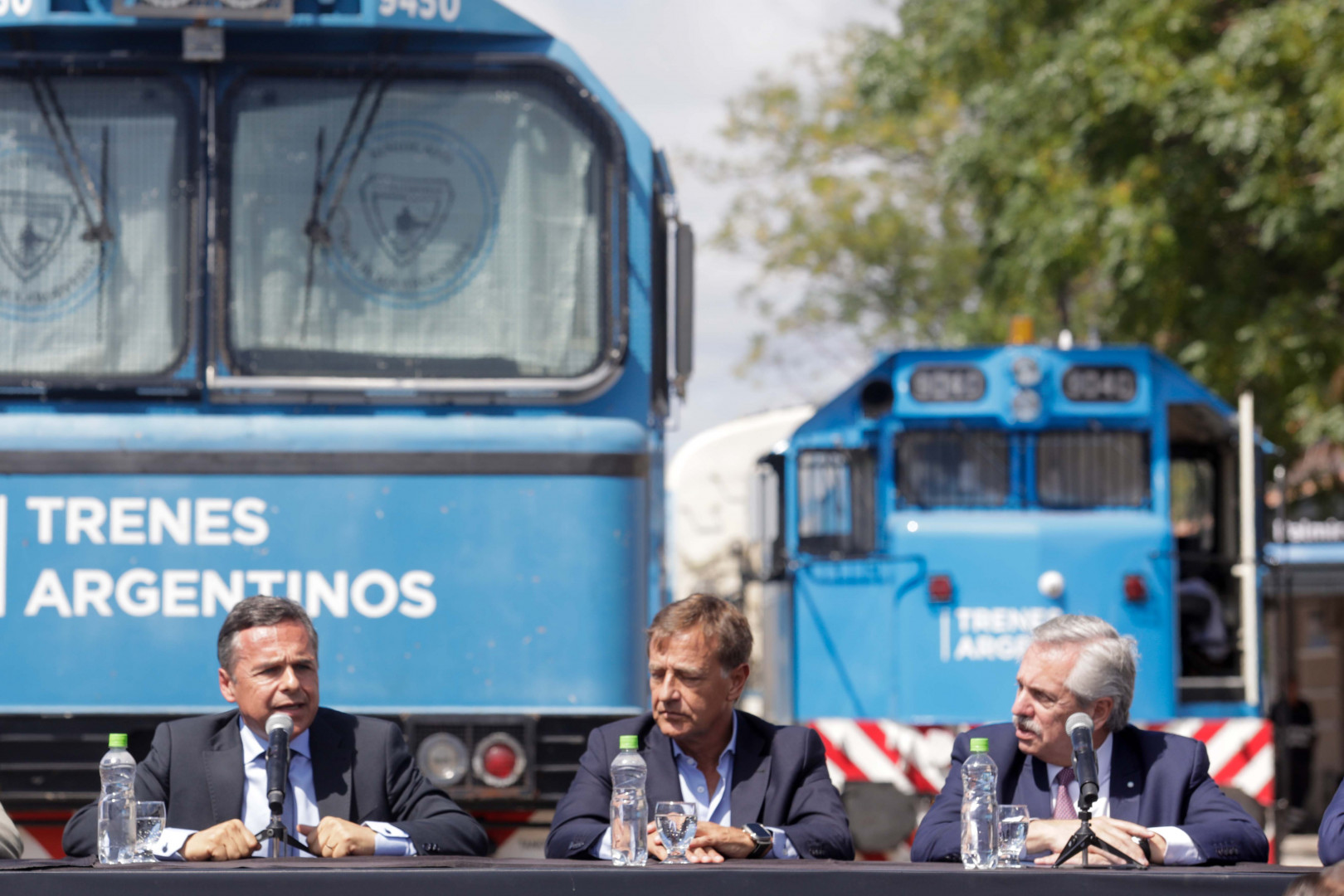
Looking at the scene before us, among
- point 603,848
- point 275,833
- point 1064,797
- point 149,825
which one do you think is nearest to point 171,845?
point 149,825

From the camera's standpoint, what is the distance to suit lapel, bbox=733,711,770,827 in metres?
4.67

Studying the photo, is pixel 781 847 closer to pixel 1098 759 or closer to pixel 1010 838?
pixel 1010 838

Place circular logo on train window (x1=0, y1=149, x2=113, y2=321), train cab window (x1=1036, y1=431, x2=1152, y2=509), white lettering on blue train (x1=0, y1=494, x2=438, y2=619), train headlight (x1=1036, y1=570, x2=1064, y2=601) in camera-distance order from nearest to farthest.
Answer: white lettering on blue train (x1=0, y1=494, x2=438, y2=619), circular logo on train window (x1=0, y1=149, x2=113, y2=321), train headlight (x1=1036, y1=570, x2=1064, y2=601), train cab window (x1=1036, y1=431, x2=1152, y2=509)

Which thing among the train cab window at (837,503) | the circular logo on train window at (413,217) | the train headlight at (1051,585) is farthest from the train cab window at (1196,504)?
the circular logo on train window at (413,217)

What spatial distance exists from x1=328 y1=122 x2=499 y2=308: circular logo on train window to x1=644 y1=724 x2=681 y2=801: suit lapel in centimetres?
206

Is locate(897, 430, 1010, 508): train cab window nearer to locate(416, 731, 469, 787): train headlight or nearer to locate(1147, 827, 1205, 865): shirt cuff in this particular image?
locate(416, 731, 469, 787): train headlight

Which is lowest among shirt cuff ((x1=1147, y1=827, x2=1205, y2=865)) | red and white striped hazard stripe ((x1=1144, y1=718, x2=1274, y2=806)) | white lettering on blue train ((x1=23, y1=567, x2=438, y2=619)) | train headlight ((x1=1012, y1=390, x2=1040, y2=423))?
red and white striped hazard stripe ((x1=1144, y1=718, x2=1274, y2=806))

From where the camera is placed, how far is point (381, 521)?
6.05m

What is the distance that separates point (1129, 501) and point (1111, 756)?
6.08m

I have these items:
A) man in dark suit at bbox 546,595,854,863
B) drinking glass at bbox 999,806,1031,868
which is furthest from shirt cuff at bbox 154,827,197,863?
drinking glass at bbox 999,806,1031,868

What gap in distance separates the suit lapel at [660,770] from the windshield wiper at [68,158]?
9.18 ft

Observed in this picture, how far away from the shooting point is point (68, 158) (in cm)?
611

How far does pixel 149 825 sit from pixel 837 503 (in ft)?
22.9

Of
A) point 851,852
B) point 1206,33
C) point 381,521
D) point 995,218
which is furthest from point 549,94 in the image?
point 995,218
